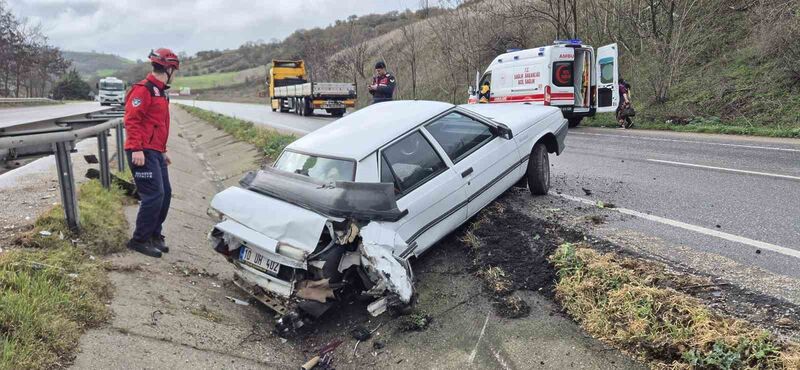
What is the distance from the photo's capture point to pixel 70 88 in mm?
70188

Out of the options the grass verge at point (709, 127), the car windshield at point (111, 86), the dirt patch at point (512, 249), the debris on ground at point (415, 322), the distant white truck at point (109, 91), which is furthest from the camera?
the car windshield at point (111, 86)

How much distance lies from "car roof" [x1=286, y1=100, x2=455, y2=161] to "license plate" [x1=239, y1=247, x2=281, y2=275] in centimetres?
104

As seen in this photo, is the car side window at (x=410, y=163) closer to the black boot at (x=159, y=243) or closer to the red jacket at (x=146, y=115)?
the red jacket at (x=146, y=115)

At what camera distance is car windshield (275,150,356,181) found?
14.3ft

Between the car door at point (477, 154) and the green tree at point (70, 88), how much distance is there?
255 ft

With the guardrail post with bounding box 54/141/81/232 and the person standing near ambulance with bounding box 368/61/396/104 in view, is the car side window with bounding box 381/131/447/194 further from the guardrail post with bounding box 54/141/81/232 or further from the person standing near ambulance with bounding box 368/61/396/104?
the person standing near ambulance with bounding box 368/61/396/104

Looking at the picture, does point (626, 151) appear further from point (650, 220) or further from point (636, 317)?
point (636, 317)

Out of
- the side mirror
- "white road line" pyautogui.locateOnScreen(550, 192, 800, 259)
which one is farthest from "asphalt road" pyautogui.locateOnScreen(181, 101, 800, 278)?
the side mirror

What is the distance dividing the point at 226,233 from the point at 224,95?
94862 mm

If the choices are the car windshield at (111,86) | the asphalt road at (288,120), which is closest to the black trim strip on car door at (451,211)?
the asphalt road at (288,120)

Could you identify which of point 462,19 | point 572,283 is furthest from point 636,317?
point 462,19

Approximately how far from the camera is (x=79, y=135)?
15.6 ft

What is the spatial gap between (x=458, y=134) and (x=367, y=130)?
92 cm

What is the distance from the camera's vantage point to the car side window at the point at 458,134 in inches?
194
